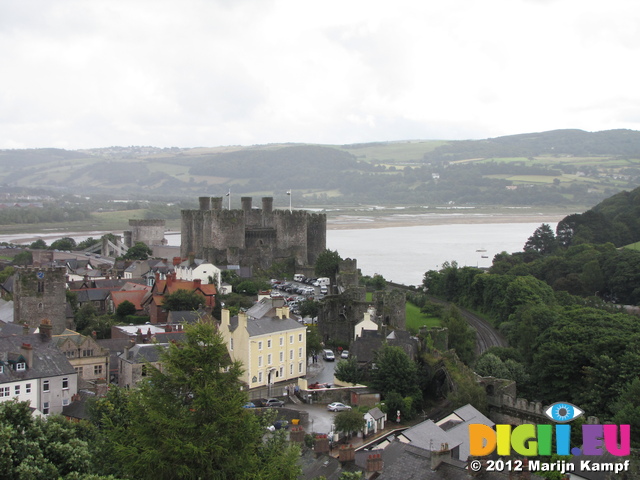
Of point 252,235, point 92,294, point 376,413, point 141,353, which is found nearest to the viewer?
point 376,413

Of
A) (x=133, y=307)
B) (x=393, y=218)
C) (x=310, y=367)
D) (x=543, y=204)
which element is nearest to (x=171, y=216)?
(x=393, y=218)

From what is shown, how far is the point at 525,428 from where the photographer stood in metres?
18.2

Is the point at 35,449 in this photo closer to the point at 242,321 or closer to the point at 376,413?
the point at 376,413

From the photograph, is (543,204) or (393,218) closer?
(393,218)

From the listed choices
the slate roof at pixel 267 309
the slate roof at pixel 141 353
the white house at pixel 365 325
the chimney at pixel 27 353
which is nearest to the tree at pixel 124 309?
the slate roof at pixel 267 309

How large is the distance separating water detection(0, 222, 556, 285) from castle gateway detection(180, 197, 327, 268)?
37.6ft

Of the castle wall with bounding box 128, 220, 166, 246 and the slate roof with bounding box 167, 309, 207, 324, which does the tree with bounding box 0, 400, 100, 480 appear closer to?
the slate roof with bounding box 167, 309, 207, 324

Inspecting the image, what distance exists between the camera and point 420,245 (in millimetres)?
86875

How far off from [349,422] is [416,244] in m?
67.9

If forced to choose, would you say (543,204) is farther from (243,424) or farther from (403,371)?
(243,424)

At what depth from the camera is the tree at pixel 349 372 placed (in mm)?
25453

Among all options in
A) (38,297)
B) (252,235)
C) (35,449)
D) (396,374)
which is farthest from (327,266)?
(35,449)

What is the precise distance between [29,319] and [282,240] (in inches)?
754

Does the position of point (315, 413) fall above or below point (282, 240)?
below
